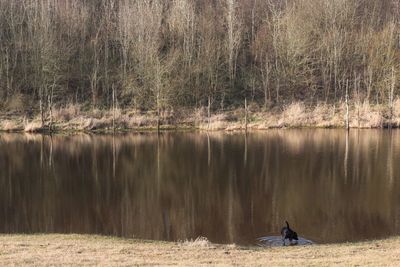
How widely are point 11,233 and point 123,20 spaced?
52624mm

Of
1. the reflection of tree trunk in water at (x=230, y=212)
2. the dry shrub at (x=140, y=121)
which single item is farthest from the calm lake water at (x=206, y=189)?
the dry shrub at (x=140, y=121)

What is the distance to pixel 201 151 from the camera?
3725 cm

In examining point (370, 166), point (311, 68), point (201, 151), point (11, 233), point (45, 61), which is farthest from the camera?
point (311, 68)

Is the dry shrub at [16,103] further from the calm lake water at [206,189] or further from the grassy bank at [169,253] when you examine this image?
the grassy bank at [169,253]

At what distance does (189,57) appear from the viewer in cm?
6216

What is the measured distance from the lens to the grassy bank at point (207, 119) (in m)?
53.0

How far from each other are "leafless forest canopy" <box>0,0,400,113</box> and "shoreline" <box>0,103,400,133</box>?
245 centimetres

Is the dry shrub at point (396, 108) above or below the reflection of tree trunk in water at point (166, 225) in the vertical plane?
above

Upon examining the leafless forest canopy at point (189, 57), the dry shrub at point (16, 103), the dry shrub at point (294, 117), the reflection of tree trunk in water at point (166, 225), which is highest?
the leafless forest canopy at point (189, 57)

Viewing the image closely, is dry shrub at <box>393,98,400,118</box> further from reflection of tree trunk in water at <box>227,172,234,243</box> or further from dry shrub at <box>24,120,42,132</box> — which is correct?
dry shrub at <box>24,120,42,132</box>

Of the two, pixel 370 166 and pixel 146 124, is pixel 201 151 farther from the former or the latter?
pixel 146 124

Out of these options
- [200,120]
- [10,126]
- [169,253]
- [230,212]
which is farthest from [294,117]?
[169,253]

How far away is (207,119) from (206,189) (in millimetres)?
32111

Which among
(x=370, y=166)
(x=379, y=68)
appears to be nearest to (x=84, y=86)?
(x=379, y=68)
